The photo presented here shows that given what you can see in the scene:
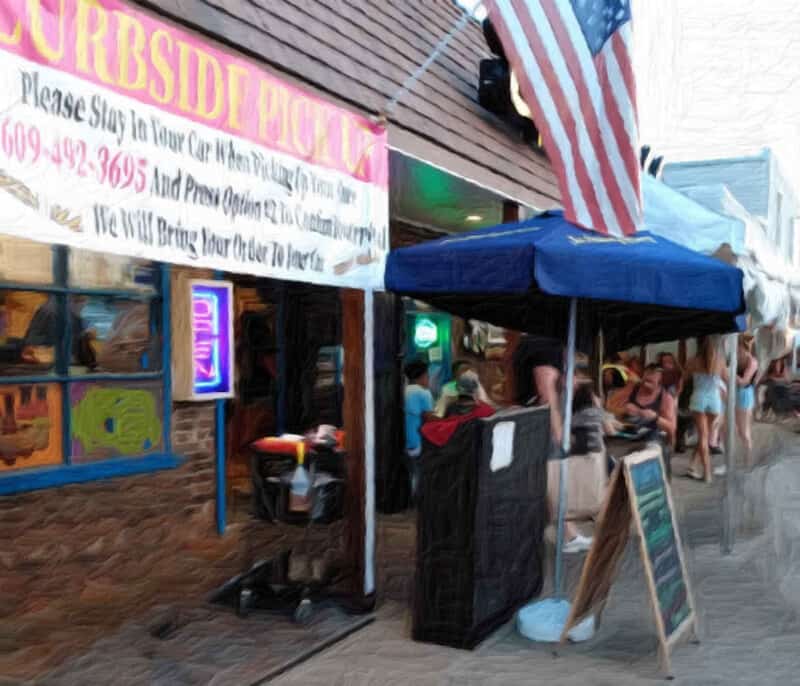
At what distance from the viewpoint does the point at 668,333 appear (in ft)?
23.2

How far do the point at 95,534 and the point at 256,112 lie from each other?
130 inches

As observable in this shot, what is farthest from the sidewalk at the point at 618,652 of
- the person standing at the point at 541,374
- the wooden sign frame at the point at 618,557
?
the person standing at the point at 541,374

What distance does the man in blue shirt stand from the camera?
26.7 feet

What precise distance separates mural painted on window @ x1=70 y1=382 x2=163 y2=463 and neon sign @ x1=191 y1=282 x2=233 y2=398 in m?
0.38

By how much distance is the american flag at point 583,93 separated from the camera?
15.5 feet

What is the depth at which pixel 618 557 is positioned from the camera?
491 centimetres

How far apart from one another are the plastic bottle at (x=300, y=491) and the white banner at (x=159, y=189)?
3.78 feet

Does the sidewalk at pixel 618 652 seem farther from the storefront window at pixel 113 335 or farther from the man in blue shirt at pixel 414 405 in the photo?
the storefront window at pixel 113 335

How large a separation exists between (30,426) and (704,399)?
7.78m

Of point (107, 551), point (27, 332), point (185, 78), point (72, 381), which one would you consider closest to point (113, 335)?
point (72, 381)

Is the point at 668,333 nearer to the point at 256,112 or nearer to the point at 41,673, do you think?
the point at 256,112

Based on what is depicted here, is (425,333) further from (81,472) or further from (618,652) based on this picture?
(618,652)

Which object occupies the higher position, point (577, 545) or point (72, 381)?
point (72, 381)

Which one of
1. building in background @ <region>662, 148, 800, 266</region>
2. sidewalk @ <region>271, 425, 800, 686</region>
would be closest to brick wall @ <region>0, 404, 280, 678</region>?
sidewalk @ <region>271, 425, 800, 686</region>
